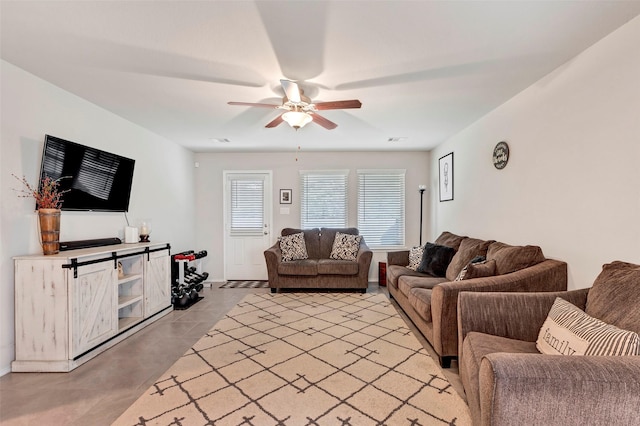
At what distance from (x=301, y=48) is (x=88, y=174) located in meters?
2.55

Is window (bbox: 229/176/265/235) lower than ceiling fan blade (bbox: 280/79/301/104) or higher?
lower

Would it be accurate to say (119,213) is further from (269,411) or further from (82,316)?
(269,411)

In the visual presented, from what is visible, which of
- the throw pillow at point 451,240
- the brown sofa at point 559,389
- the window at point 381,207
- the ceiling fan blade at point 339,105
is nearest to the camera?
the brown sofa at point 559,389

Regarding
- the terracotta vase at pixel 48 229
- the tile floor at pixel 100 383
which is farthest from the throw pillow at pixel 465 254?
the terracotta vase at pixel 48 229

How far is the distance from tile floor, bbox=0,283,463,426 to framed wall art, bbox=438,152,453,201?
239 centimetres

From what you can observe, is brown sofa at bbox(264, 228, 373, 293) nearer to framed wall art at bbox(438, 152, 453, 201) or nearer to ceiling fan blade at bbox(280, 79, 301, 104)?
framed wall art at bbox(438, 152, 453, 201)

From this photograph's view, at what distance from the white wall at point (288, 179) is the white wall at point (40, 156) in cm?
119

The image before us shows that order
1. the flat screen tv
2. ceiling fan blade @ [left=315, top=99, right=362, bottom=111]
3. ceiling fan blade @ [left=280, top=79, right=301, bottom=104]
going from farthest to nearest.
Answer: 1. the flat screen tv
2. ceiling fan blade @ [left=315, top=99, right=362, bottom=111]
3. ceiling fan blade @ [left=280, top=79, right=301, bottom=104]

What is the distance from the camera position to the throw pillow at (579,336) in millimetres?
1312

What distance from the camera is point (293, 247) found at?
16.7 ft

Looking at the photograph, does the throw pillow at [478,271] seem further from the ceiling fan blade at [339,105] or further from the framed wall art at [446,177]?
the framed wall art at [446,177]

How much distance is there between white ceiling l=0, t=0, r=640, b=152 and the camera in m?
1.75

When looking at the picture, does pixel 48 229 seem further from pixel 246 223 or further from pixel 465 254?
pixel 465 254

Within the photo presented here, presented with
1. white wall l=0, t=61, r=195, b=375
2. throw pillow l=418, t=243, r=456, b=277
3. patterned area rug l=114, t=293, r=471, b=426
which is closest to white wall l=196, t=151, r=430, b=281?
white wall l=0, t=61, r=195, b=375
